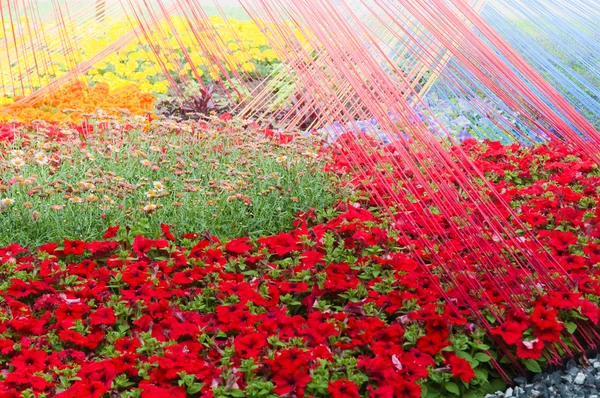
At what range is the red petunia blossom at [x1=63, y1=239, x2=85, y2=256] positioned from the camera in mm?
2600

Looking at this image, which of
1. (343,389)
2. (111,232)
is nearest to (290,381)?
(343,389)

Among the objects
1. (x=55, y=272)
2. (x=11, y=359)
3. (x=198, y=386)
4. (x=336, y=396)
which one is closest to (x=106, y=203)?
(x=55, y=272)

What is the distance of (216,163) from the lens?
3.22m

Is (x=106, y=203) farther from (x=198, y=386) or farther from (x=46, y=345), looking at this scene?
(x=198, y=386)

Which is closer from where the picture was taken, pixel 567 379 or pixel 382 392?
pixel 382 392

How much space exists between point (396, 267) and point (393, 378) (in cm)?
69

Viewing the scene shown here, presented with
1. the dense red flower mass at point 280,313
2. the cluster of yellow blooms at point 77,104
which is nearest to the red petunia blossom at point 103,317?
the dense red flower mass at point 280,313

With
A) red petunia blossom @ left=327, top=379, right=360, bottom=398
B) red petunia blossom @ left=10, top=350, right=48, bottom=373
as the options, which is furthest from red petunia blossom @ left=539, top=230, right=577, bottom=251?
red petunia blossom @ left=10, top=350, right=48, bottom=373

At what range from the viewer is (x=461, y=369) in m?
1.94

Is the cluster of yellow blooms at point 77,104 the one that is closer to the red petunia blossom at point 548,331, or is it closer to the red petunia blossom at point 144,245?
the red petunia blossom at point 144,245

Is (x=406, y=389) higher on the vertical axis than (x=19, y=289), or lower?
higher

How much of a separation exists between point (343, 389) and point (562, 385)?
A: 25.3 inches

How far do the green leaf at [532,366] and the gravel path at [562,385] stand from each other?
0.11 ft

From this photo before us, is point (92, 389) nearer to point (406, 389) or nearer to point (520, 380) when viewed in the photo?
point (406, 389)
